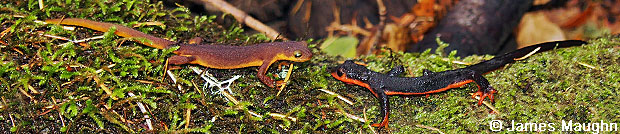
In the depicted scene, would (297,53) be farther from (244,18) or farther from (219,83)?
(244,18)

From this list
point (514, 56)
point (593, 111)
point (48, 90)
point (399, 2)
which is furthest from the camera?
point (399, 2)

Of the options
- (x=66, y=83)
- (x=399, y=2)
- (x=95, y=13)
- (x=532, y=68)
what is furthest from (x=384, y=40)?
(x=66, y=83)

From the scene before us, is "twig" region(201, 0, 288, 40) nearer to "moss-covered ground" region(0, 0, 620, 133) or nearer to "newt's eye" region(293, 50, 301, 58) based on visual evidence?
"moss-covered ground" region(0, 0, 620, 133)

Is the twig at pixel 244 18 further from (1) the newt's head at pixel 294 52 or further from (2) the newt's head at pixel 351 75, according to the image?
(2) the newt's head at pixel 351 75

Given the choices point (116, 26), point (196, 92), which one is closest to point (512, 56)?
point (196, 92)

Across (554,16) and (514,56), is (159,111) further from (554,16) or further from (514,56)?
(554,16)

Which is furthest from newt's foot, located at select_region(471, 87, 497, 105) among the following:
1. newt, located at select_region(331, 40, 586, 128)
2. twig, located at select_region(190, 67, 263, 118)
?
twig, located at select_region(190, 67, 263, 118)

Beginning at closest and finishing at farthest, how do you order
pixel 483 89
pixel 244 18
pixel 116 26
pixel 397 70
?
1. pixel 483 89
2. pixel 116 26
3. pixel 397 70
4. pixel 244 18
